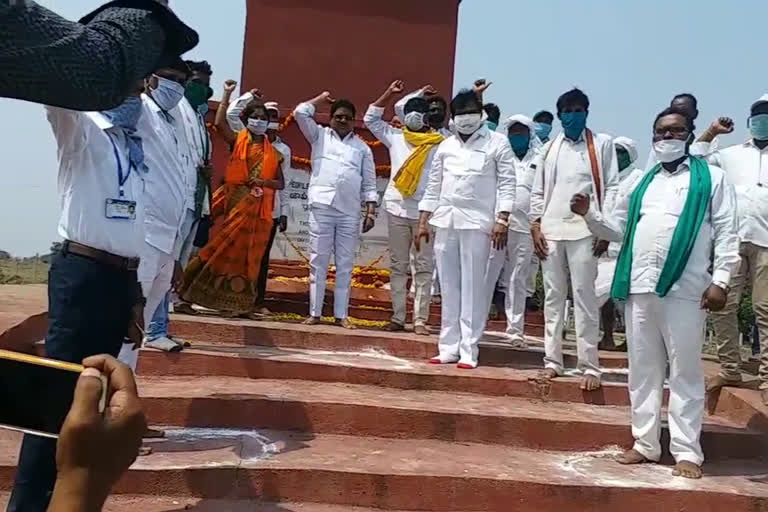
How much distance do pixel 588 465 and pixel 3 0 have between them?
13.4ft

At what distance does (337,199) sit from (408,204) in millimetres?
680

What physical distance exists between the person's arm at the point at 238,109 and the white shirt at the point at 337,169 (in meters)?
0.53

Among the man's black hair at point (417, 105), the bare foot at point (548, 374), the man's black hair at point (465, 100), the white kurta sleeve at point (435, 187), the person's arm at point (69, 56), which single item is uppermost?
the man's black hair at point (417, 105)

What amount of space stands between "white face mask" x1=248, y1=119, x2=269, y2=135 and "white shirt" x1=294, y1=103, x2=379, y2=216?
1.05ft

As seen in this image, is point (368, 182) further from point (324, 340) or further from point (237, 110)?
point (324, 340)

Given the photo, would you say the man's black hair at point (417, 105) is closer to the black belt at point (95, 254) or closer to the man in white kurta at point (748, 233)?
the man in white kurta at point (748, 233)

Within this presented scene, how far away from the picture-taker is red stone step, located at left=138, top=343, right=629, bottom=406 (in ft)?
17.0

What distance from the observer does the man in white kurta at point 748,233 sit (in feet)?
17.9

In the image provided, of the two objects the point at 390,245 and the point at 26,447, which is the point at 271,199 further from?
the point at 26,447

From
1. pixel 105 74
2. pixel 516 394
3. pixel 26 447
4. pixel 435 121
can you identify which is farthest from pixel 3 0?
pixel 435 121

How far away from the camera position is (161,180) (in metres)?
3.84

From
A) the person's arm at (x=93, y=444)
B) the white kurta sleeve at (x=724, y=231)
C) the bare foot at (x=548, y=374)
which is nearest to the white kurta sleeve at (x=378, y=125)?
the bare foot at (x=548, y=374)

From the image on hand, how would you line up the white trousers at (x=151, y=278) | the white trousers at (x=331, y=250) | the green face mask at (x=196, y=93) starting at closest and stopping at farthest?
the white trousers at (x=151, y=278), the green face mask at (x=196, y=93), the white trousers at (x=331, y=250)

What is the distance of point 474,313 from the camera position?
572 cm
